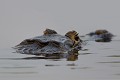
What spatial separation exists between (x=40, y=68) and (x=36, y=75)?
1456 mm

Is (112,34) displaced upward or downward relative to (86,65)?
upward

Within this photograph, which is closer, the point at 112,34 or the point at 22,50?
the point at 22,50

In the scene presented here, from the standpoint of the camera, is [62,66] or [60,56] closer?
[62,66]

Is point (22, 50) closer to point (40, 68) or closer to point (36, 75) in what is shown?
point (40, 68)

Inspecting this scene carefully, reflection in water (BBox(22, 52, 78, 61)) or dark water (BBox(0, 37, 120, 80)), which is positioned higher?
reflection in water (BBox(22, 52, 78, 61))

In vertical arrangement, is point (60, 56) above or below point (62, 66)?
above

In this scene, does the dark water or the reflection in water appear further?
the reflection in water

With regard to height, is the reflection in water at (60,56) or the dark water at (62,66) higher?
the reflection in water at (60,56)

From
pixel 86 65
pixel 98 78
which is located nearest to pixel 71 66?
pixel 86 65

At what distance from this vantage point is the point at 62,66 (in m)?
14.8

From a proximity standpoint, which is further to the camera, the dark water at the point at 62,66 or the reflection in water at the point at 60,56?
the reflection in water at the point at 60,56

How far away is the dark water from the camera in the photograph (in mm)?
12742

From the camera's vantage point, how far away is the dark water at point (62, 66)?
12742mm

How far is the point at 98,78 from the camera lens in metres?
12.3
